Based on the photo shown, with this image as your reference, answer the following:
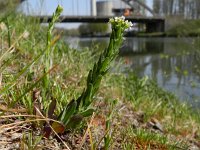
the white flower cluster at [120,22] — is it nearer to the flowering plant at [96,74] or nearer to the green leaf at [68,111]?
the flowering plant at [96,74]

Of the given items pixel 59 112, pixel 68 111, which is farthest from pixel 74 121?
pixel 59 112

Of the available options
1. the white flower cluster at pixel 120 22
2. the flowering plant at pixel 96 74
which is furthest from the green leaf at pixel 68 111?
the white flower cluster at pixel 120 22

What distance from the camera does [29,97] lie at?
1.79m

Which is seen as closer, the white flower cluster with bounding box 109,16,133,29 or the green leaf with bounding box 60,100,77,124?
the white flower cluster with bounding box 109,16,133,29

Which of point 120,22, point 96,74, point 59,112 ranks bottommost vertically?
point 59,112

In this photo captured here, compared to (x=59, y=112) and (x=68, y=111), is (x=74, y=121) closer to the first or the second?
(x=68, y=111)

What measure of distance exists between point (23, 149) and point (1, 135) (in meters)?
0.19

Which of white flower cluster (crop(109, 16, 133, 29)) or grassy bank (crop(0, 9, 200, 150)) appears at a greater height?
white flower cluster (crop(109, 16, 133, 29))

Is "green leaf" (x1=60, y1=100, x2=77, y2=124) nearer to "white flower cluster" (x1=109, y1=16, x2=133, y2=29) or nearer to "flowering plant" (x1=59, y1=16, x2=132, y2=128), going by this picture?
"flowering plant" (x1=59, y1=16, x2=132, y2=128)

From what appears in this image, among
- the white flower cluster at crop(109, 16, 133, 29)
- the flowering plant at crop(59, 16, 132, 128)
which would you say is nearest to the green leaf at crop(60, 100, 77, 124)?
the flowering plant at crop(59, 16, 132, 128)

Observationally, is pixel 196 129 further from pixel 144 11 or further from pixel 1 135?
pixel 144 11

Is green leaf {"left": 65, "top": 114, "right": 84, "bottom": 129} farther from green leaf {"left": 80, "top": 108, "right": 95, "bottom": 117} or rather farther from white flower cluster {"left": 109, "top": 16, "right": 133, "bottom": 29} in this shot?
white flower cluster {"left": 109, "top": 16, "right": 133, "bottom": 29}

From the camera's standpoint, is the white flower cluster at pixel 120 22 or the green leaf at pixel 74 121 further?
the green leaf at pixel 74 121

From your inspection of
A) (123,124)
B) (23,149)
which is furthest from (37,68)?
(23,149)
